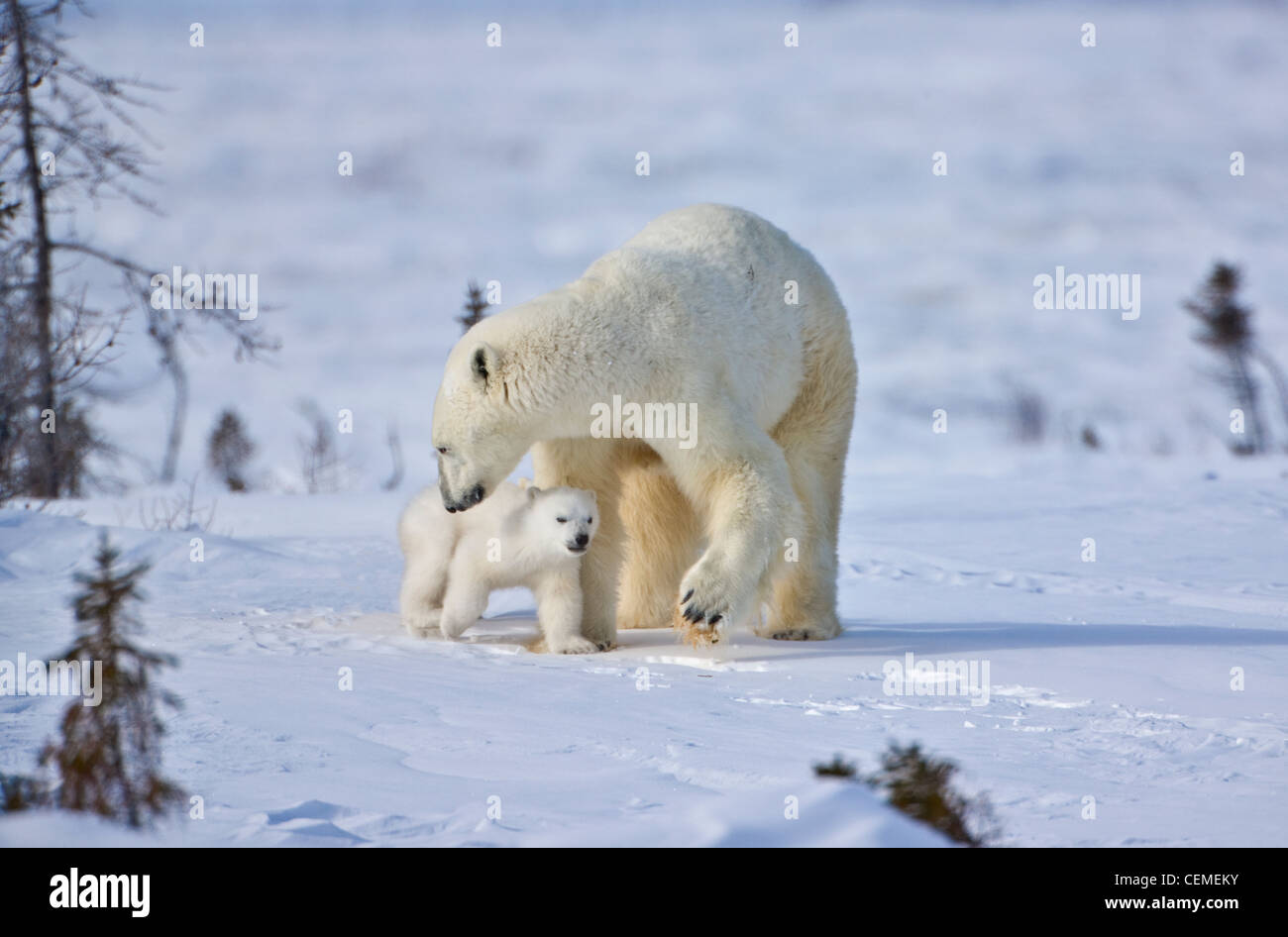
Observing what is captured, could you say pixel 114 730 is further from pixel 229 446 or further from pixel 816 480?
pixel 229 446

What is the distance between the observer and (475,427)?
5.41 metres

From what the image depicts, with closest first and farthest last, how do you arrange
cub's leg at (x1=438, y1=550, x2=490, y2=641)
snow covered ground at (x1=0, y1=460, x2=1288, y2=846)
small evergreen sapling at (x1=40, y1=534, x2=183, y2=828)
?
small evergreen sapling at (x1=40, y1=534, x2=183, y2=828)
snow covered ground at (x1=0, y1=460, x2=1288, y2=846)
cub's leg at (x1=438, y1=550, x2=490, y2=641)

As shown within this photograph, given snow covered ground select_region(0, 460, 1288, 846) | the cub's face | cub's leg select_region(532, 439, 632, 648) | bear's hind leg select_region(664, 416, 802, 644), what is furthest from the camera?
cub's leg select_region(532, 439, 632, 648)

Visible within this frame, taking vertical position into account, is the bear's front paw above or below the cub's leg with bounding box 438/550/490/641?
below

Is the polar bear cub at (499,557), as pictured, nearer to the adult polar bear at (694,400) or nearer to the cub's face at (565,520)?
the cub's face at (565,520)

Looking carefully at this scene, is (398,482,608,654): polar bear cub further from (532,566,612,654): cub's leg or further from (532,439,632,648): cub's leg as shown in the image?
(532,439,632,648): cub's leg

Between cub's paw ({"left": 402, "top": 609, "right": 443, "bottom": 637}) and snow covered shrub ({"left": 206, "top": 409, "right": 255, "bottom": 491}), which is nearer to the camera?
cub's paw ({"left": 402, "top": 609, "right": 443, "bottom": 637})

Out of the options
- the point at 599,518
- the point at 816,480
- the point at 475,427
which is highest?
the point at 475,427

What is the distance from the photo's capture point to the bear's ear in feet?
17.3

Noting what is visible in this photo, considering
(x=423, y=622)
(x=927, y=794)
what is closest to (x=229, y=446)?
(x=423, y=622)

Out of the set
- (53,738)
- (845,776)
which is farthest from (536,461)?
(845,776)

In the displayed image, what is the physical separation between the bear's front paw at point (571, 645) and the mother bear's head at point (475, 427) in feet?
2.48

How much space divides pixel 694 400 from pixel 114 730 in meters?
2.90

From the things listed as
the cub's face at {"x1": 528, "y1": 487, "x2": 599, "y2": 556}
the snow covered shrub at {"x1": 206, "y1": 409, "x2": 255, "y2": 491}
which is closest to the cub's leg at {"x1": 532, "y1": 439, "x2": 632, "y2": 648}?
the cub's face at {"x1": 528, "y1": 487, "x2": 599, "y2": 556}
